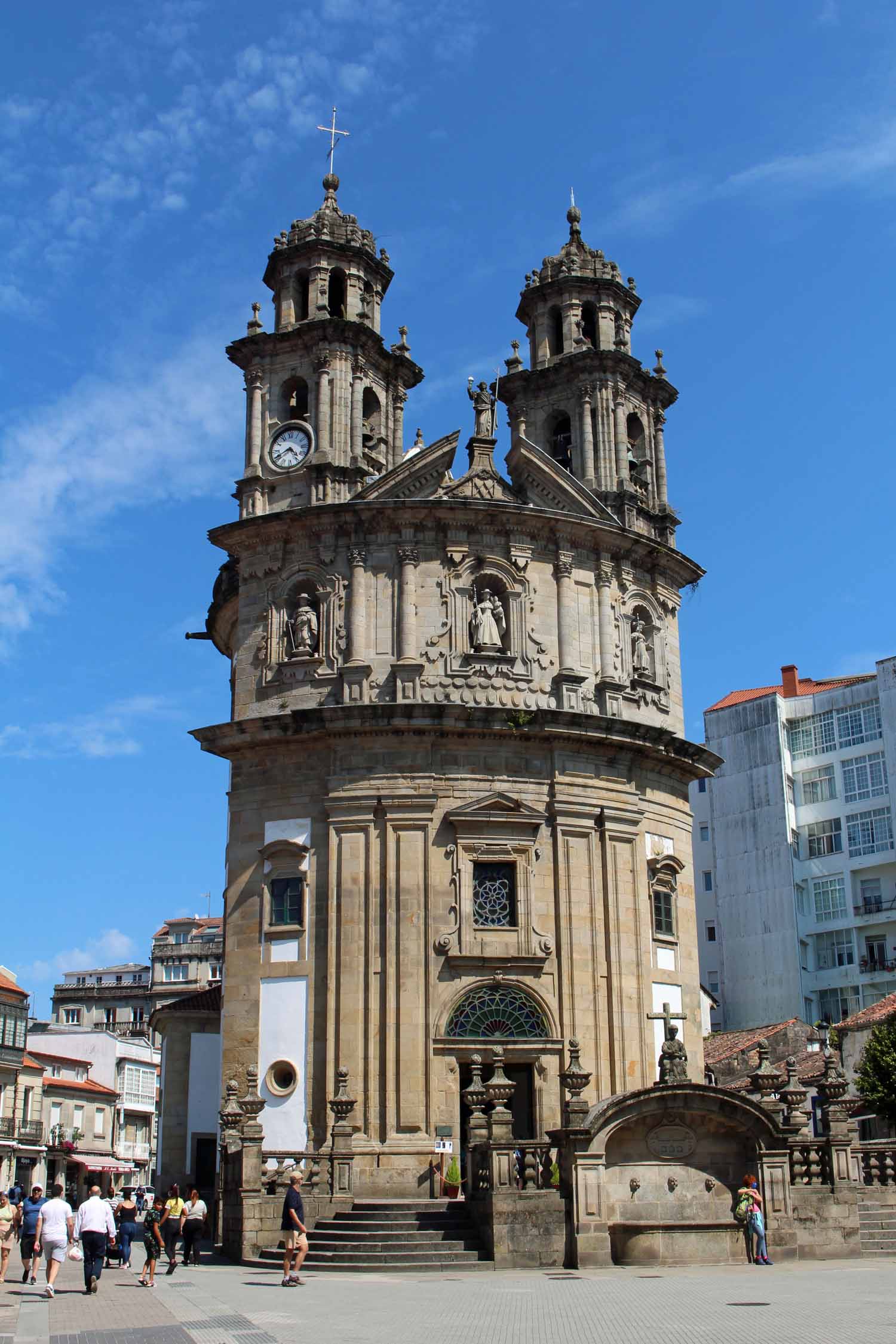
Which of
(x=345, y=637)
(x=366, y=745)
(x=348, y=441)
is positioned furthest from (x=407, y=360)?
(x=366, y=745)

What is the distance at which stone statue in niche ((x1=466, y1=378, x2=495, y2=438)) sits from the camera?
120 ft

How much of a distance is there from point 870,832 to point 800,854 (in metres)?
3.27

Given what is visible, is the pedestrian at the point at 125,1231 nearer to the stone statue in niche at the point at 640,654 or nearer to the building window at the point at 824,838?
the stone statue in niche at the point at 640,654

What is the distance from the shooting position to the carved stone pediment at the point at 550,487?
36547 millimetres

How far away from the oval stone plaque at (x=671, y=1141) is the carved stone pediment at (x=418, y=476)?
638 inches

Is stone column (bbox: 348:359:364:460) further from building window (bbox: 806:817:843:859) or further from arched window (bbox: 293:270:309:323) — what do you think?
building window (bbox: 806:817:843:859)

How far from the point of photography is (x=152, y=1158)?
274 feet

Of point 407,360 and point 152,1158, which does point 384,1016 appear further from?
point 152,1158

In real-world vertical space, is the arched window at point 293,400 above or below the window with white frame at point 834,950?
above

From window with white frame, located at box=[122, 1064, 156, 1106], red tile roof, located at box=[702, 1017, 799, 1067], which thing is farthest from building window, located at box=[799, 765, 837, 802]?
window with white frame, located at box=[122, 1064, 156, 1106]

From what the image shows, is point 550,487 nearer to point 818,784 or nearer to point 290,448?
point 290,448

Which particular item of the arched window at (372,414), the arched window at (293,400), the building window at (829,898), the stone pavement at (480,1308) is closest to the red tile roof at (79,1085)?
the building window at (829,898)

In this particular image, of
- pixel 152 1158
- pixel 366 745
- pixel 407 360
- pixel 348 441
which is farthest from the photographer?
pixel 152 1158

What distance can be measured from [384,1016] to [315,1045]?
1695 mm
